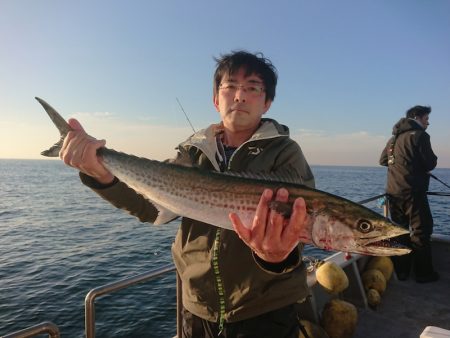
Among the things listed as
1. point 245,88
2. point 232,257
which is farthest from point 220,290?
point 245,88

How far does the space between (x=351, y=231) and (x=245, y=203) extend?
96 centimetres

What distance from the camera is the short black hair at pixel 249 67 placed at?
158 inches

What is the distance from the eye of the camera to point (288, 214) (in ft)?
10.0

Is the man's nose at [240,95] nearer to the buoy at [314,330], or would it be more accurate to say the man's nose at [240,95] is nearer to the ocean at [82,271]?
the buoy at [314,330]

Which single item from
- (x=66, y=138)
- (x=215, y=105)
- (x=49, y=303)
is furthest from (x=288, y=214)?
(x=49, y=303)

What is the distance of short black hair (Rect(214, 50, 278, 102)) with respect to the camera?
402cm

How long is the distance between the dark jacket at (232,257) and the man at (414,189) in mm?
6367

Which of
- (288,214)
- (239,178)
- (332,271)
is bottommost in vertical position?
(332,271)

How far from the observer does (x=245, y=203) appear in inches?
133

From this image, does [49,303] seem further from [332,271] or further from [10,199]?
[10,199]

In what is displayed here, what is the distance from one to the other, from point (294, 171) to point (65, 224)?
28978 mm

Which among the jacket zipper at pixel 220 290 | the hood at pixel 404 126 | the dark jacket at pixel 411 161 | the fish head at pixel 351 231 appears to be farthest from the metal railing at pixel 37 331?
the hood at pixel 404 126

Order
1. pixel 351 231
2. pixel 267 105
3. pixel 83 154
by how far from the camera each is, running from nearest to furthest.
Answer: pixel 351 231 < pixel 83 154 < pixel 267 105

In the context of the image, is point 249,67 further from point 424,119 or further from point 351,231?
point 424,119
